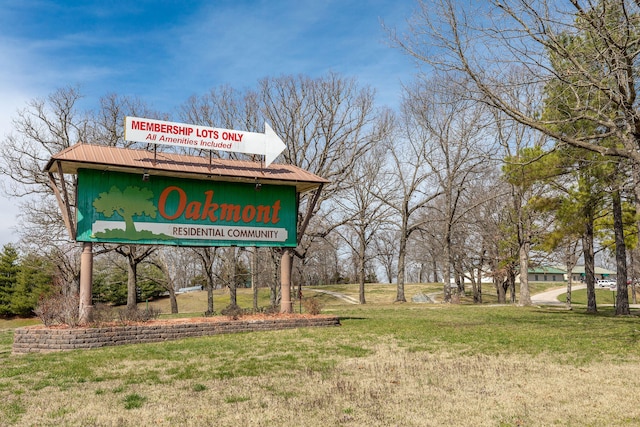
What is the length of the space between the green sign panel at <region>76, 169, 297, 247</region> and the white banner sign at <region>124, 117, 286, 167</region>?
52.1 inches

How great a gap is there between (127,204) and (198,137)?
3276 mm

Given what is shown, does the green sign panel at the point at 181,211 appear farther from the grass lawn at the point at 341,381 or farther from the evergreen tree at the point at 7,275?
the evergreen tree at the point at 7,275

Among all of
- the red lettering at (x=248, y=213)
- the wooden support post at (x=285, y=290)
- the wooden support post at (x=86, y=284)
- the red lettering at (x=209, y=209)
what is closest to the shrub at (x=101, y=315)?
the wooden support post at (x=86, y=284)

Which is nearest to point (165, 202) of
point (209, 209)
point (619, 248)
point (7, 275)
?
point (209, 209)

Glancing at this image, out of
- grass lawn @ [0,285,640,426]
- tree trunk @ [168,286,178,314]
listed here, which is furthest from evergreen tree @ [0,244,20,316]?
grass lawn @ [0,285,640,426]

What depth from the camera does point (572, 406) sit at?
295 inches

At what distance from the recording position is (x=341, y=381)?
9344 millimetres

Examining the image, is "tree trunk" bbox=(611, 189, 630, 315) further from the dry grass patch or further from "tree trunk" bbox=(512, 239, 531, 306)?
the dry grass patch

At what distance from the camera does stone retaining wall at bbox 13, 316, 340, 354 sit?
49.4 ft

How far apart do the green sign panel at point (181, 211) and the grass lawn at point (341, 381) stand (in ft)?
13.1

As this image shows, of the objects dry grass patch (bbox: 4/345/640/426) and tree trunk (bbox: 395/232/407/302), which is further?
tree trunk (bbox: 395/232/407/302)

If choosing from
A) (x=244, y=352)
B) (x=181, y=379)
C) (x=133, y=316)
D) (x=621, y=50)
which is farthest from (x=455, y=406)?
(x=133, y=316)

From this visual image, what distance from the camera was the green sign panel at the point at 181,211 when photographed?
17266 millimetres

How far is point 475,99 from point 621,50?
3.34 metres
